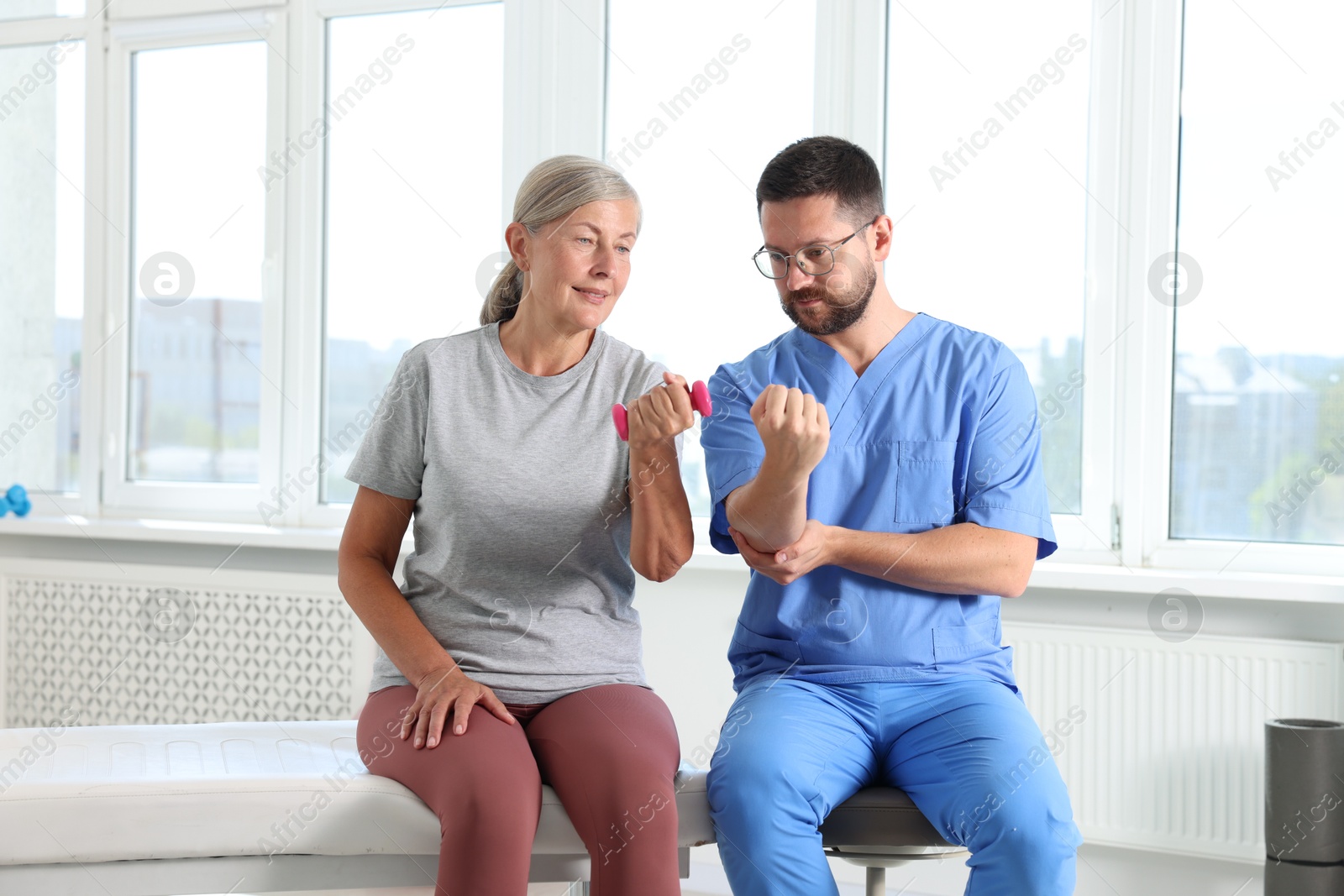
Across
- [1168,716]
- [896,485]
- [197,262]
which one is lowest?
[1168,716]

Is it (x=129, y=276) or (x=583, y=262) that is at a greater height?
(x=129, y=276)

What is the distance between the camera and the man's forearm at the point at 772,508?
129 cm

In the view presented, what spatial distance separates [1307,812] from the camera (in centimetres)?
195

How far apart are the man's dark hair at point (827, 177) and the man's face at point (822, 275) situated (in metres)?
0.01

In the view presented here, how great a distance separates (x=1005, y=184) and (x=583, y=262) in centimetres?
129

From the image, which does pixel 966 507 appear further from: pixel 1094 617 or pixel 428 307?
pixel 428 307

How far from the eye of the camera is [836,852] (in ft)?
4.49

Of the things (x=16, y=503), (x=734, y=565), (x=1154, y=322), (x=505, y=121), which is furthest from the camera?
(x=16, y=503)

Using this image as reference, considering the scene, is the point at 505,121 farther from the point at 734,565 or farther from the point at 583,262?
the point at 583,262

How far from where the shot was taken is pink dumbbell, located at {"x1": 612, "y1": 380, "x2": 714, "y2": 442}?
1.30 m

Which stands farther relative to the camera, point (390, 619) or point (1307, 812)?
point (1307, 812)

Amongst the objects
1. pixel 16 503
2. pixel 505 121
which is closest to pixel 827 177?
pixel 505 121

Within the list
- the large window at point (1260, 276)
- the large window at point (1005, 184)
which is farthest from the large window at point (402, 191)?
the large window at point (1260, 276)

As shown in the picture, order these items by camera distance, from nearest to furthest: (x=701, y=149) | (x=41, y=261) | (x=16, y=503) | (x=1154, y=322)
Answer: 1. (x=1154, y=322)
2. (x=701, y=149)
3. (x=16, y=503)
4. (x=41, y=261)
